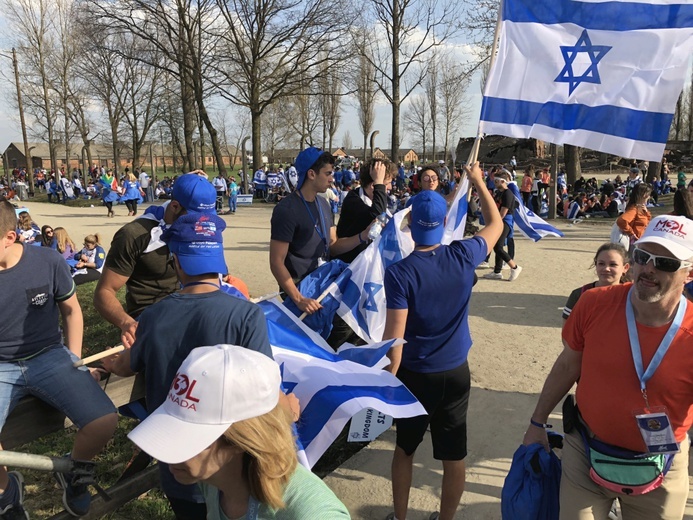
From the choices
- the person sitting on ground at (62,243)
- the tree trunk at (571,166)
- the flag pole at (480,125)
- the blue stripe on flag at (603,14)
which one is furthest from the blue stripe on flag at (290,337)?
the tree trunk at (571,166)

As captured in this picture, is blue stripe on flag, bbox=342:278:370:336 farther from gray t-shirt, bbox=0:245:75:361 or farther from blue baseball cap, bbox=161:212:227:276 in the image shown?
blue baseball cap, bbox=161:212:227:276

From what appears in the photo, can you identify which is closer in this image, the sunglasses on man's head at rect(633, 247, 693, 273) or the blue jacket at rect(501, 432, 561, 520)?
the sunglasses on man's head at rect(633, 247, 693, 273)

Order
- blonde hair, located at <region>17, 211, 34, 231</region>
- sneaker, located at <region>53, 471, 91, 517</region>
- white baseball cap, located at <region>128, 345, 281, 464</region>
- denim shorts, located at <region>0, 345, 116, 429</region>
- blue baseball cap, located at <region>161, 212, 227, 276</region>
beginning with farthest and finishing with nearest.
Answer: blonde hair, located at <region>17, 211, 34, 231</region> < sneaker, located at <region>53, 471, 91, 517</region> < denim shorts, located at <region>0, 345, 116, 429</region> < blue baseball cap, located at <region>161, 212, 227, 276</region> < white baseball cap, located at <region>128, 345, 281, 464</region>

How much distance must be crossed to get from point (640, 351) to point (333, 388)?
4.71ft

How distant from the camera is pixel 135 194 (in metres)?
22.1

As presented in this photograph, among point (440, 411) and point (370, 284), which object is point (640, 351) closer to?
point (440, 411)

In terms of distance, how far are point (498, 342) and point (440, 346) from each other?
3950 mm

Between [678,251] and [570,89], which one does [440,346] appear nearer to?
[678,251]

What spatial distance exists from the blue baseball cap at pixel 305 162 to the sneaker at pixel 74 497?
2450 mm

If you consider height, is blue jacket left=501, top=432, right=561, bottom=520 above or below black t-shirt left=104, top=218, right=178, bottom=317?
below

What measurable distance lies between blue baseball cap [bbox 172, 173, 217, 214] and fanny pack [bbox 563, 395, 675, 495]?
7.85 ft

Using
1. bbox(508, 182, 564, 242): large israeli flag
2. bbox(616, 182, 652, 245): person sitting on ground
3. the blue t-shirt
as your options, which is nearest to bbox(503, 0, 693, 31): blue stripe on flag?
the blue t-shirt

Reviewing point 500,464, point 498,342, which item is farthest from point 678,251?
point 498,342

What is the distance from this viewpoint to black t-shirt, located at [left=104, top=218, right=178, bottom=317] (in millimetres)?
3278
